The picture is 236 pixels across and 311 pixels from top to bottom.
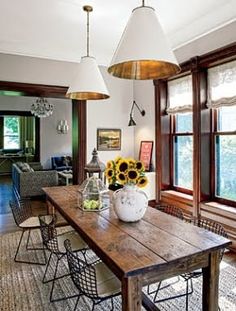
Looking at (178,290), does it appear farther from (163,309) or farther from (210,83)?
(210,83)

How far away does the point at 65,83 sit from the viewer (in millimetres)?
4828

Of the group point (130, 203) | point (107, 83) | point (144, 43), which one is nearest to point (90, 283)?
point (130, 203)

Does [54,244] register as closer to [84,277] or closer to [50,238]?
[50,238]

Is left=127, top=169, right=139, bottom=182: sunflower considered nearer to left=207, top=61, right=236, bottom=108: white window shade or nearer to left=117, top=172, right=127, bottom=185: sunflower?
left=117, top=172, right=127, bottom=185: sunflower

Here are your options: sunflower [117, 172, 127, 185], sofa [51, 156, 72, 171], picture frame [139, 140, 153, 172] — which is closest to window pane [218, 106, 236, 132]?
picture frame [139, 140, 153, 172]

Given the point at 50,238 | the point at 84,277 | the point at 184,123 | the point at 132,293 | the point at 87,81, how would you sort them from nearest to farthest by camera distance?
1. the point at 132,293
2. the point at 84,277
3. the point at 50,238
4. the point at 87,81
5. the point at 184,123

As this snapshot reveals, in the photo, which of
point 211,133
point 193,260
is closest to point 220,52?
point 211,133

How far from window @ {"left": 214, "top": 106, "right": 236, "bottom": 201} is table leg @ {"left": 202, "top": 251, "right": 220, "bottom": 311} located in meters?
2.06

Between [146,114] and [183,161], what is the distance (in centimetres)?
116

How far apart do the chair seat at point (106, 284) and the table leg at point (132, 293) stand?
40 centimetres

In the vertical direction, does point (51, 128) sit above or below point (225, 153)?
above

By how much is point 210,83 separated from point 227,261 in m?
2.24

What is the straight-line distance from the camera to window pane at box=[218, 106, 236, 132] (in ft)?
11.6

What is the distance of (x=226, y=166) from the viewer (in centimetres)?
368
